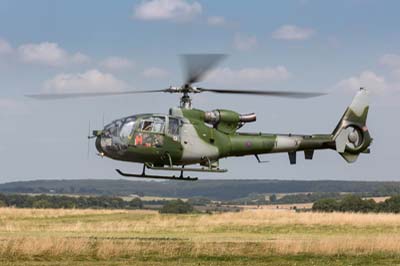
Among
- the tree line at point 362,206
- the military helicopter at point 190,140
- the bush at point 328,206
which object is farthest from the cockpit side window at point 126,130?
the bush at point 328,206

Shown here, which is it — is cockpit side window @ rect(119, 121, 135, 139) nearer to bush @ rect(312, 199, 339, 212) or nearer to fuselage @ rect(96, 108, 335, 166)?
fuselage @ rect(96, 108, 335, 166)

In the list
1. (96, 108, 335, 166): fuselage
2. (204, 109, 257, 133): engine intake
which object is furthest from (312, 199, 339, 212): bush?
(204, 109, 257, 133): engine intake

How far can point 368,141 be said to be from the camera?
45562 mm

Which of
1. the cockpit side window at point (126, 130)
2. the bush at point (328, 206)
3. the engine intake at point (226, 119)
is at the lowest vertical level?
the bush at point (328, 206)

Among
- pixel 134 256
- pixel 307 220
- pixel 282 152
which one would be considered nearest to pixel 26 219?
pixel 307 220

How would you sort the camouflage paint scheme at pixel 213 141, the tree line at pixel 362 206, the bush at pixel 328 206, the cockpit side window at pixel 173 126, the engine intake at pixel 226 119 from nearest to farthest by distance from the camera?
1. the camouflage paint scheme at pixel 213 141
2. the cockpit side window at pixel 173 126
3. the engine intake at pixel 226 119
4. the tree line at pixel 362 206
5. the bush at pixel 328 206

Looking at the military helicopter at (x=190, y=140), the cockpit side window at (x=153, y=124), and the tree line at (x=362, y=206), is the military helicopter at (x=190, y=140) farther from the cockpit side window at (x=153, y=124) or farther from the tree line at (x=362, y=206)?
the tree line at (x=362, y=206)

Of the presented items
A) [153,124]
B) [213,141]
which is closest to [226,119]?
[213,141]

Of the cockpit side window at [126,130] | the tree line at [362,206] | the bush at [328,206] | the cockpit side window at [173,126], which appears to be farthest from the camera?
the bush at [328,206]

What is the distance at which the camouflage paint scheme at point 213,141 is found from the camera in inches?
1517

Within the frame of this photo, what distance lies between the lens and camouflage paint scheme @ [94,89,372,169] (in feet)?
126

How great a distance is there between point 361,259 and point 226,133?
10.1 metres

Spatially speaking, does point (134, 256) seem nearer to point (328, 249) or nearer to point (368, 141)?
point (328, 249)

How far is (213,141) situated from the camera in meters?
40.8
